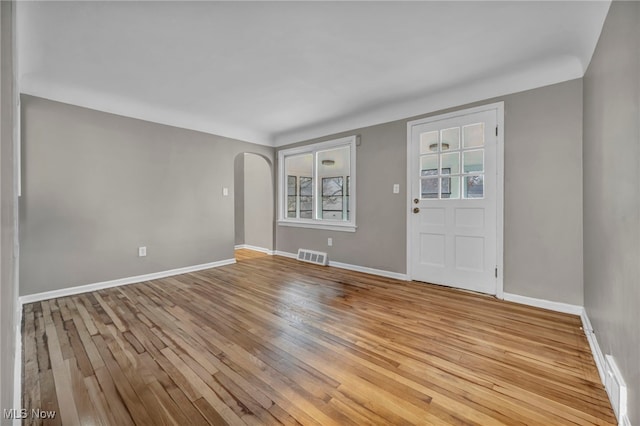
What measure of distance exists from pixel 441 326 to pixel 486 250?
3.98 ft

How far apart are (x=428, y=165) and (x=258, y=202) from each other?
3814 mm

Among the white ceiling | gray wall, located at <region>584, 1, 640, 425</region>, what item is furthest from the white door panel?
gray wall, located at <region>584, 1, 640, 425</region>

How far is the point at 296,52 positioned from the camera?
2318 millimetres

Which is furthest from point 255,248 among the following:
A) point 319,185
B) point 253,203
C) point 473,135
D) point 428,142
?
point 473,135

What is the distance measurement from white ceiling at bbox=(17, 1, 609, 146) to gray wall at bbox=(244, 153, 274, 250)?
2382mm

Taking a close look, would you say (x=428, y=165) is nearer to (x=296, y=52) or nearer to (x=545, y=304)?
(x=545, y=304)

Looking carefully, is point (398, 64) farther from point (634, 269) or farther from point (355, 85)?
point (634, 269)

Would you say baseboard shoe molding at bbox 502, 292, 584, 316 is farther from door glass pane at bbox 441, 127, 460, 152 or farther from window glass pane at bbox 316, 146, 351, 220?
window glass pane at bbox 316, 146, 351, 220

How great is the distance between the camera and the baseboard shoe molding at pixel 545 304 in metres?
2.46

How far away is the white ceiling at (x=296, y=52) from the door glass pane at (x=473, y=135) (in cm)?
30

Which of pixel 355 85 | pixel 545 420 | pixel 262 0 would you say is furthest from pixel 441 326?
pixel 262 0

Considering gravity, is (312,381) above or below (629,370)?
below

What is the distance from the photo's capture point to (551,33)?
207cm

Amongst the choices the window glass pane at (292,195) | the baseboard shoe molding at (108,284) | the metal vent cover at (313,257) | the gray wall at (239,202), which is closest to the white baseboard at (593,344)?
the metal vent cover at (313,257)
